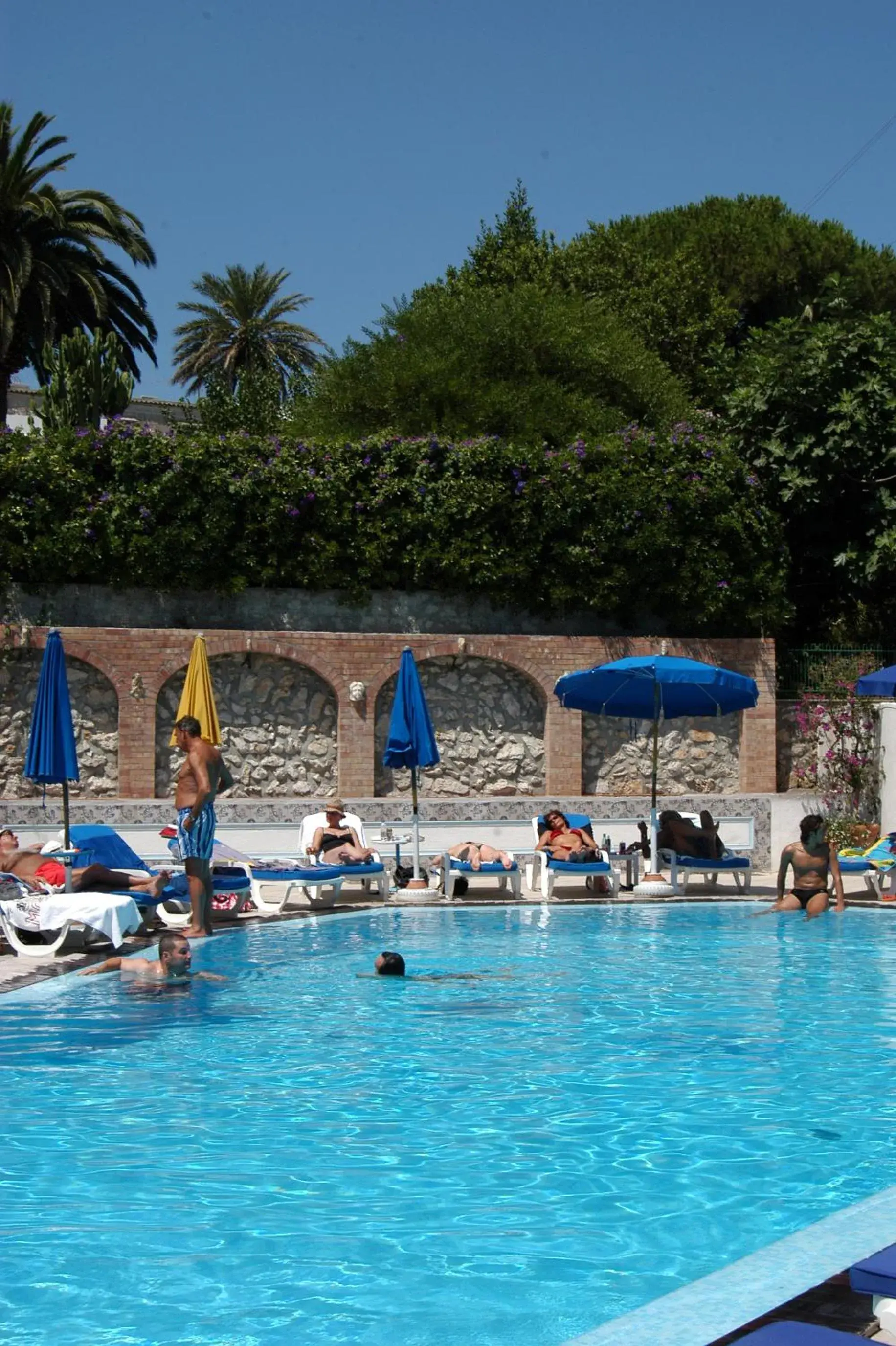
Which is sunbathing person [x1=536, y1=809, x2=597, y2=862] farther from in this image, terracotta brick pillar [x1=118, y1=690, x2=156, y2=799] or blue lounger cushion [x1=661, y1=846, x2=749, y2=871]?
terracotta brick pillar [x1=118, y1=690, x2=156, y2=799]

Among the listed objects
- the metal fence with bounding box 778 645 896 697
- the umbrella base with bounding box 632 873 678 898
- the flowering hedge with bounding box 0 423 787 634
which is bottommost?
the umbrella base with bounding box 632 873 678 898

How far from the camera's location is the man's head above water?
10.7 m

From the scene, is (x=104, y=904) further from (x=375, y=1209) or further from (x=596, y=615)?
(x=596, y=615)

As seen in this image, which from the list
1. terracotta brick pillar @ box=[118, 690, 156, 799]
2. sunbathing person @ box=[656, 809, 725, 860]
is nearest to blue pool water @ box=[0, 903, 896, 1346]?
sunbathing person @ box=[656, 809, 725, 860]

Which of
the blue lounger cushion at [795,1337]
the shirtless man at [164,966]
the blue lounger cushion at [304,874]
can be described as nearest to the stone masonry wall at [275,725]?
the blue lounger cushion at [304,874]

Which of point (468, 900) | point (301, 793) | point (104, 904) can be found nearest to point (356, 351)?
point (301, 793)

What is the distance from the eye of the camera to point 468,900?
14.7m

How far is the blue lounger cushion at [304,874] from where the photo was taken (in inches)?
554

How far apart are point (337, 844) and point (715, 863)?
407 cm

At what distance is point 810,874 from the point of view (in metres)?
13.9

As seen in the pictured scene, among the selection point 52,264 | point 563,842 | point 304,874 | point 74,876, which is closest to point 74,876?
A: point 74,876

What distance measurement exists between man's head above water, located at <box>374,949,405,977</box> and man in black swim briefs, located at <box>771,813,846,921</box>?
4.59m

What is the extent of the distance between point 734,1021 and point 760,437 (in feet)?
53.7

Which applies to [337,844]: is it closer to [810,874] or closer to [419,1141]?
[810,874]
